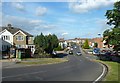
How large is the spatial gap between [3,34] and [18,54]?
79.8 feet

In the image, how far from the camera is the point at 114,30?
51062 mm

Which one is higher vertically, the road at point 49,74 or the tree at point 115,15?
the tree at point 115,15

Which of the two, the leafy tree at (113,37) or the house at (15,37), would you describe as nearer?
the leafy tree at (113,37)

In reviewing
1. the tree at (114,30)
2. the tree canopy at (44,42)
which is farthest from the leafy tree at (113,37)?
the tree canopy at (44,42)

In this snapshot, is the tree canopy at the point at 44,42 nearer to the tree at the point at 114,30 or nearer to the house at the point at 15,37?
the house at the point at 15,37

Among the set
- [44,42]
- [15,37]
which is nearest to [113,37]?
[44,42]

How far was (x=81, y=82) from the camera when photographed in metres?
19.4

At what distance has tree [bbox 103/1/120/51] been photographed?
5075 cm

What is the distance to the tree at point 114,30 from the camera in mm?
50750

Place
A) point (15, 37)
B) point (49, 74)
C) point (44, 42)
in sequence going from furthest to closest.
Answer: point (15, 37) → point (44, 42) → point (49, 74)

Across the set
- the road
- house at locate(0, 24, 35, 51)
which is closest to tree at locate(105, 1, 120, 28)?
the road

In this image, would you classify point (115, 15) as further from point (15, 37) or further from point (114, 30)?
point (15, 37)

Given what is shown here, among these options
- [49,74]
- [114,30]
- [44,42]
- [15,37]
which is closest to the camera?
[49,74]

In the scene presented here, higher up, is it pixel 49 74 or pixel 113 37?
pixel 113 37
